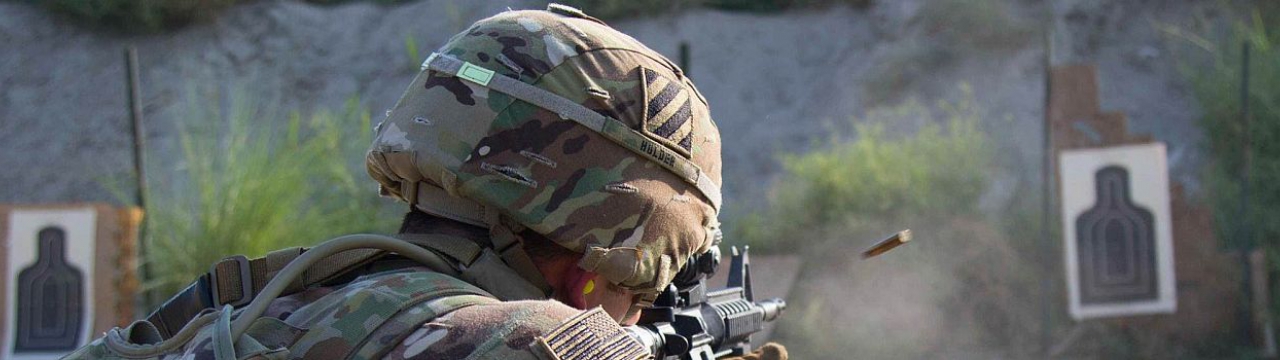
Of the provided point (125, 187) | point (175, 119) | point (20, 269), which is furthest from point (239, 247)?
point (175, 119)

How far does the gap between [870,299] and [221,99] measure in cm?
604

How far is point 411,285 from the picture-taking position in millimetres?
1606

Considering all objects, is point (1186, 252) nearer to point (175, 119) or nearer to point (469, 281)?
point (469, 281)

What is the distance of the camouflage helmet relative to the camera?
188 cm

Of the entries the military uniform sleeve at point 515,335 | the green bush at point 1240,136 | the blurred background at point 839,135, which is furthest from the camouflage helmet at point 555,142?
the green bush at point 1240,136

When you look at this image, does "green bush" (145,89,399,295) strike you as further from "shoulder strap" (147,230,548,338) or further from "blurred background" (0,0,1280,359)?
"shoulder strap" (147,230,548,338)

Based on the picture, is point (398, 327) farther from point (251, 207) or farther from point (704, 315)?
point (251, 207)

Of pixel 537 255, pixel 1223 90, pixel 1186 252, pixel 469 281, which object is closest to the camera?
pixel 469 281

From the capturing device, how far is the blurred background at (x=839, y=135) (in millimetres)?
6941

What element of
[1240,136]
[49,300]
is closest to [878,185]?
[1240,136]

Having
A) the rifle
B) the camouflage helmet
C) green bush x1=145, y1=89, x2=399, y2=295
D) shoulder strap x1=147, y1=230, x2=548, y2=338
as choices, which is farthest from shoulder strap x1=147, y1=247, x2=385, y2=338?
green bush x1=145, y1=89, x2=399, y2=295

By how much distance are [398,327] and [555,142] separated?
0.44 metres

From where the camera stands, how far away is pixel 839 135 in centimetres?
964

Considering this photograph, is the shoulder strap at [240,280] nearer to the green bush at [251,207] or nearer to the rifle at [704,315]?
the rifle at [704,315]
